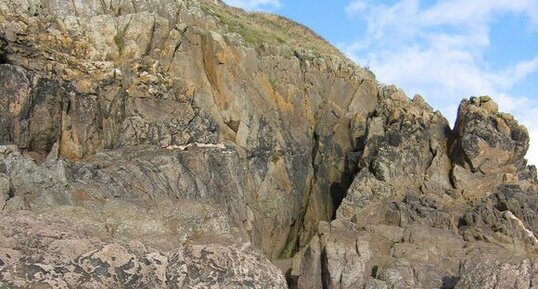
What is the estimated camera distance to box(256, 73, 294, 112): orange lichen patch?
44750 mm

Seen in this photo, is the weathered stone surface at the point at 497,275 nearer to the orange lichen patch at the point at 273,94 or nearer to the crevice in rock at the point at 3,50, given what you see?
the orange lichen patch at the point at 273,94

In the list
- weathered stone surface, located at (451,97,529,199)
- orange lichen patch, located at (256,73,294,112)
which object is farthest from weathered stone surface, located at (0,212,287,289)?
orange lichen patch, located at (256,73,294,112)

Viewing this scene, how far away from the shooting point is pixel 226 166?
36.9 metres

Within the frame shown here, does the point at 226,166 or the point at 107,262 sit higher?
the point at 226,166

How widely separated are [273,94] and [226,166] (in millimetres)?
9754

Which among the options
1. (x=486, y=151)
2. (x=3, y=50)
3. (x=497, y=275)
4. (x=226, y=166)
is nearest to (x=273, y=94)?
(x=226, y=166)

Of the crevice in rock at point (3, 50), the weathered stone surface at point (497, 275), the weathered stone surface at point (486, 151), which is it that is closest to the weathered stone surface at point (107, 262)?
the weathered stone surface at point (497, 275)

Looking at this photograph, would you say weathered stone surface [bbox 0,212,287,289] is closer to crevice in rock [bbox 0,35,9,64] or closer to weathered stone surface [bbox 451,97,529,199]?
crevice in rock [bbox 0,35,9,64]

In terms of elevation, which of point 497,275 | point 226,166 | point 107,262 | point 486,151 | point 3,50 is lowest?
point 107,262

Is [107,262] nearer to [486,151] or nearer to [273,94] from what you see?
[273,94]

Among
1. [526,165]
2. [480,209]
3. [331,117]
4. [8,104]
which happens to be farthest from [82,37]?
[526,165]

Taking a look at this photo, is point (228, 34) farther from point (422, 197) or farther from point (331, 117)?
point (422, 197)

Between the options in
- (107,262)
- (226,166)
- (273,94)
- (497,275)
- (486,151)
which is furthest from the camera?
(273,94)

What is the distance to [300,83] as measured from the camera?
156ft
